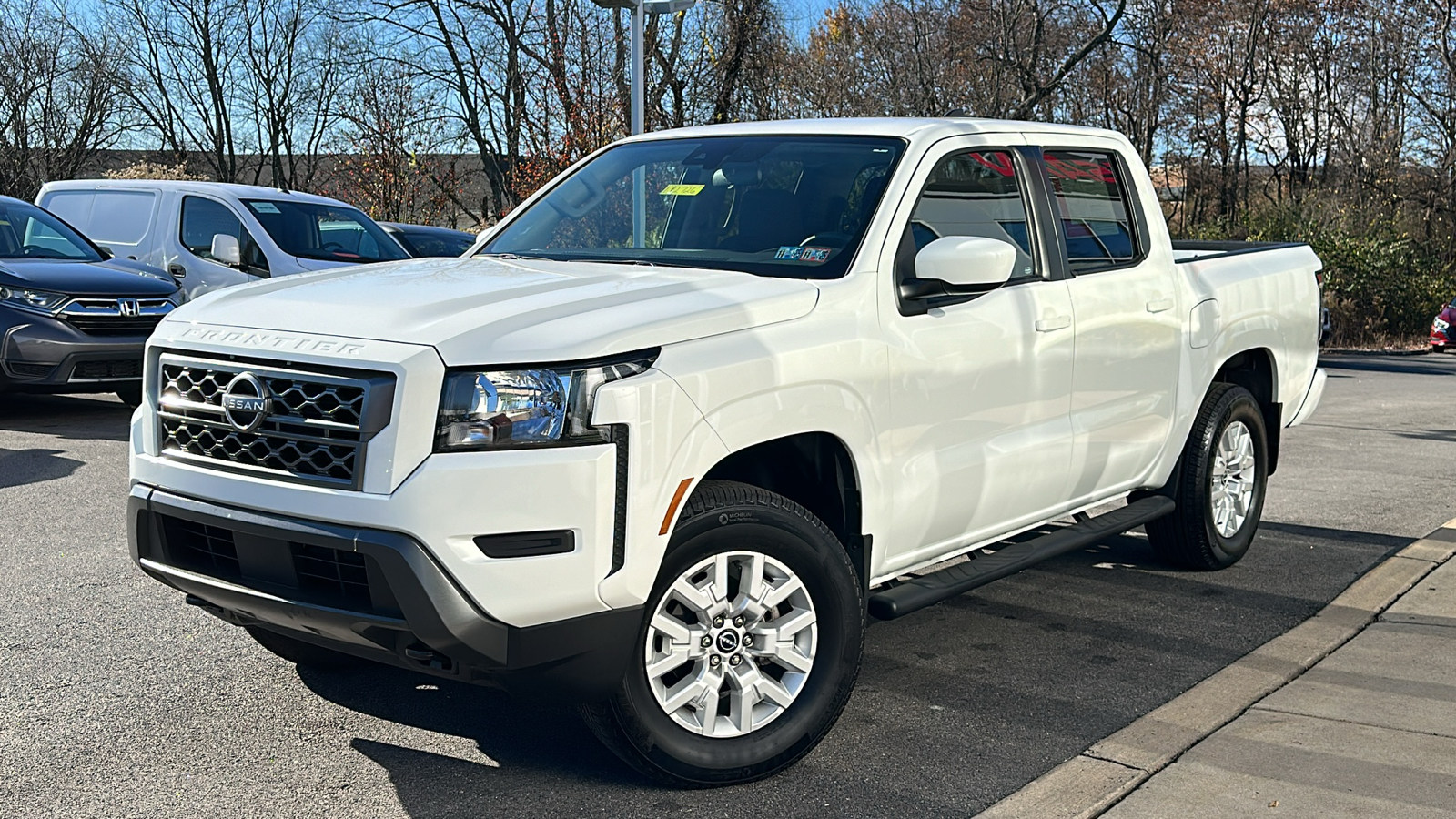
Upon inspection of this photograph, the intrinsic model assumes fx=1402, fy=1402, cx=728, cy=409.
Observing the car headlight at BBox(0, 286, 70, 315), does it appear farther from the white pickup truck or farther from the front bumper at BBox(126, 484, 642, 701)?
the front bumper at BBox(126, 484, 642, 701)

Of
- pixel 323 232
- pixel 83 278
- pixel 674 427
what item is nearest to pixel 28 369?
pixel 83 278

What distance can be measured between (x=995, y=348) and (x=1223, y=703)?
1.40m

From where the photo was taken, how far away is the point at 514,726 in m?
4.44

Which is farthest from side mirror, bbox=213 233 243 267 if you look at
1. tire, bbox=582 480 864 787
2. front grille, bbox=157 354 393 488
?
tire, bbox=582 480 864 787

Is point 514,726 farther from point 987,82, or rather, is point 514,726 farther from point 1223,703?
point 987,82

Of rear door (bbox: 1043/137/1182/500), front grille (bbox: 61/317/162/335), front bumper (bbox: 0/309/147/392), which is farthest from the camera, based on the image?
front grille (bbox: 61/317/162/335)

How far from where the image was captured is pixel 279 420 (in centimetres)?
365

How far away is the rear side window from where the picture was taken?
555 cm

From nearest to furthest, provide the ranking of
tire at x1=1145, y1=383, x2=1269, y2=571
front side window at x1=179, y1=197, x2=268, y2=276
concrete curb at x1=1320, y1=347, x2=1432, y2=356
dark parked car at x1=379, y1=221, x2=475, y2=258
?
tire at x1=1145, y1=383, x2=1269, y2=571 → front side window at x1=179, y1=197, x2=268, y2=276 → dark parked car at x1=379, y1=221, x2=475, y2=258 → concrete curb at x1=1320, y1=347, x2=1432, y2=356

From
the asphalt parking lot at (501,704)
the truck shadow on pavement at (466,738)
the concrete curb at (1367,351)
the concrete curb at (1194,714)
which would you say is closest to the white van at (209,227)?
the asphalt parking lot at (501,704)

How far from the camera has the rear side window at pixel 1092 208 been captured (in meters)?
5.55

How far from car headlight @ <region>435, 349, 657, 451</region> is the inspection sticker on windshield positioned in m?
1.14

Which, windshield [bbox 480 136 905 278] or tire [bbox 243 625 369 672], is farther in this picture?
tire [bbox 243 625 369 672]

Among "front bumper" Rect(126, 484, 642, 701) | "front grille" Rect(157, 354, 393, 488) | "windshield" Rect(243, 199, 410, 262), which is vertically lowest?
"front bumper" Rect(126, 484, 642, 701)
